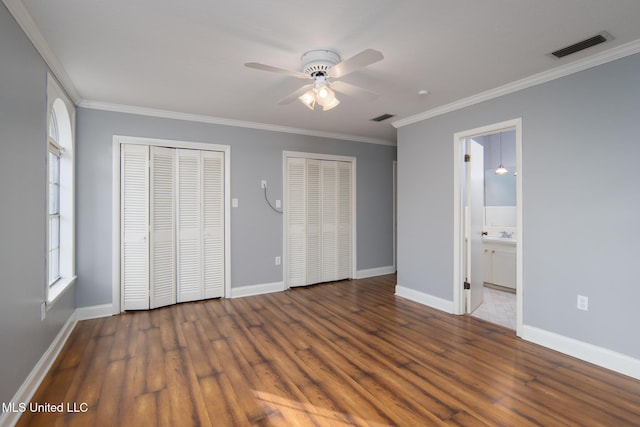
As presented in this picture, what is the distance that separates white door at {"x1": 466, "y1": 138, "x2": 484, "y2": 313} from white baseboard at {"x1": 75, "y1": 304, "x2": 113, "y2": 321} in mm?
4369

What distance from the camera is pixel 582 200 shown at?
8.76 feet

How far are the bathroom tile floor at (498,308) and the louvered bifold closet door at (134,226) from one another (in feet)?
13.6

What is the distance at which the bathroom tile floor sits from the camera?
3.55 meters

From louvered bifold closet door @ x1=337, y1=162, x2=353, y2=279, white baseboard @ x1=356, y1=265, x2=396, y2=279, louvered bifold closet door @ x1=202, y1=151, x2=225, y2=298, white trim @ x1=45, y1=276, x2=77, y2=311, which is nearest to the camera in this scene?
white trim @ x1=45, y1=276, x2=77, y2=311

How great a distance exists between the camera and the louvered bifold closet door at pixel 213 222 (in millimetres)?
4309

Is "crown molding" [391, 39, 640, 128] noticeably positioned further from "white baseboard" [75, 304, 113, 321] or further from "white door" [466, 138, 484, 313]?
"white baseboard" [75, 304, 113, 321]

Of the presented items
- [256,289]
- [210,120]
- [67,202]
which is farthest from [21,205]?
[256,289]

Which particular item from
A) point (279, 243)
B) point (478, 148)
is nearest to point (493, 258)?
point (478, 148)

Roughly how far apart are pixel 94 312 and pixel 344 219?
3737 mm

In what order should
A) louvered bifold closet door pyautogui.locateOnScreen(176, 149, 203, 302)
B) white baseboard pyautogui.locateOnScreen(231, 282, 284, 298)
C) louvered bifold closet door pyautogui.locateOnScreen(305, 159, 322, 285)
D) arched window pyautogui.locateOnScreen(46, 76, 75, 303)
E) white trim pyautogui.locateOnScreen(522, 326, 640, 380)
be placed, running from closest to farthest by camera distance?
1. white trim pyautogui.locateOnScreen(522, 326, 640, 380)
2. arched window pyautogui.locateOnScreen(46, 76, 75, 303)
3. louvered bifold closet door pyautogui.locateOnScreen(176, 149, 203, 302)
4. white baseboard pyautogui.locateOnScreen(231, 282, 284, 298)
5. louvered bifold closet door pyautogui.locateOnScreen(305, 159, 322, 285)

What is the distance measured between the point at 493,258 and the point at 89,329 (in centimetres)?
545

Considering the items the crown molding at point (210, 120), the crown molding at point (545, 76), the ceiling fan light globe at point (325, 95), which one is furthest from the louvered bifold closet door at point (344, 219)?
the ceiling fan light globe at point (325, 95)

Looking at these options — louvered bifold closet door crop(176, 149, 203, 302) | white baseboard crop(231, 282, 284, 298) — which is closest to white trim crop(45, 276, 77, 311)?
louvered bifold closet door crop(176, 149, 203, 302)

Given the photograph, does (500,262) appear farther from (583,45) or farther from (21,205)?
(21,205)
